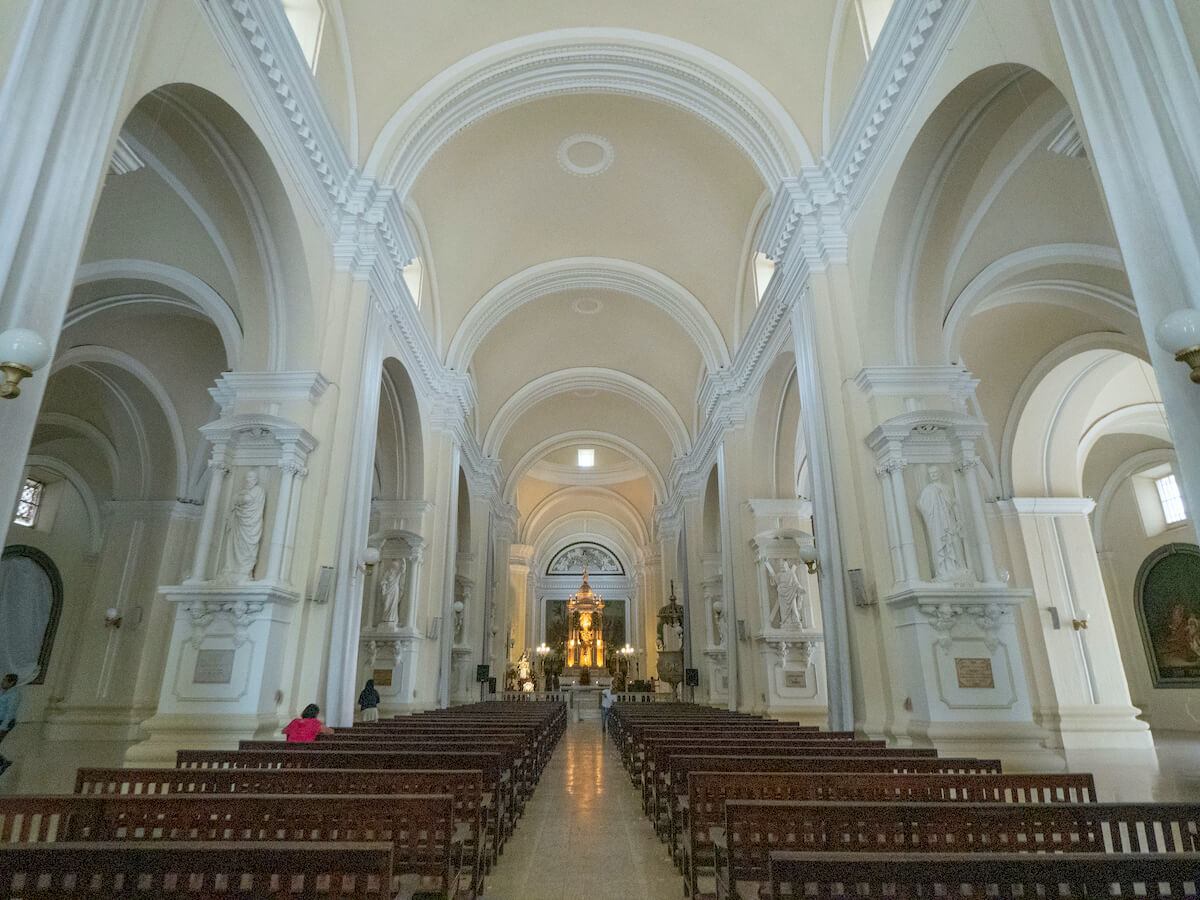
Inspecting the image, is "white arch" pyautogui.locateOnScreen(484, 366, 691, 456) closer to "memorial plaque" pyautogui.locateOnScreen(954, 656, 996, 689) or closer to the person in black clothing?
the person in black clothing

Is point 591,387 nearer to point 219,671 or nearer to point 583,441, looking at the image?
point 583,441

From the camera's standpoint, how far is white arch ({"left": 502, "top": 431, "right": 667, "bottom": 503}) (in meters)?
23.5

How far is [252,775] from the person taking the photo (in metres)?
3.45

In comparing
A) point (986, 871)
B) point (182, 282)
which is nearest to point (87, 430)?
point (182, 282)

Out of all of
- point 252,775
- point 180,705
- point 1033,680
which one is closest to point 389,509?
point 180,705

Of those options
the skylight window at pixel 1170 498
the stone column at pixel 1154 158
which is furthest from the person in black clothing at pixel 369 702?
the skylight window at pixel 1170 498

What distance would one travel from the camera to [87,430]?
12586mm

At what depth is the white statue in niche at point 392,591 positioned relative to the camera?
37.9ft

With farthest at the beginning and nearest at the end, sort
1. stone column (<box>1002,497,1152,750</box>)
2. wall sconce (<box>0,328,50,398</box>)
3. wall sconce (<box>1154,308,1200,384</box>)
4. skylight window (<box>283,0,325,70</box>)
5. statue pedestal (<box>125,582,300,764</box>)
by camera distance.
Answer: stone column (<box>1002,497,1152,750</box>)
skylight window (<box>283,0,325,70</box>)
statue pedestal (<box>125,582,300,764</box>)
wall sconce (<box>0,328,50,398</box>)
wall sconce (<box>1154,308,1200,384</box>)

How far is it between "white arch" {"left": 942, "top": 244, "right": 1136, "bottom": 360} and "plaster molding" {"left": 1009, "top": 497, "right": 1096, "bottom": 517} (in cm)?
392

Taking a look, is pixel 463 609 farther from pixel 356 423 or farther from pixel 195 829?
pixel 195 829

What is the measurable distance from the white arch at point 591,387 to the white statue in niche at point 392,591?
24.5 feet

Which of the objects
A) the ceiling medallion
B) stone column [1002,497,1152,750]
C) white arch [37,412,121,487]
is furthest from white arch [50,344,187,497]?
stone column [1002,497,1152,750]

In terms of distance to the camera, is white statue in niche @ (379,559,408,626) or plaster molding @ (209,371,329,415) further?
white statue in niche @ (379,559,408,626)
